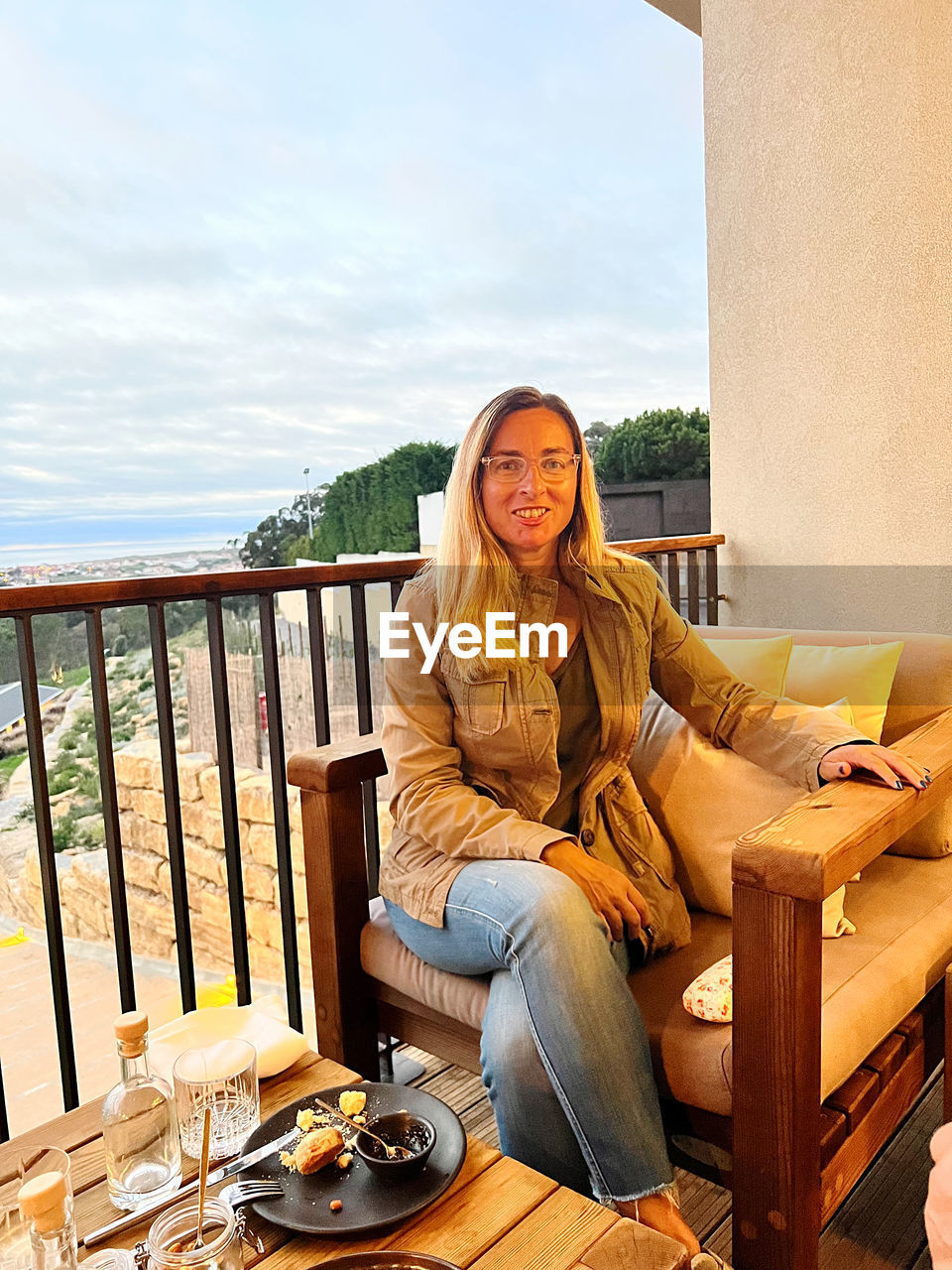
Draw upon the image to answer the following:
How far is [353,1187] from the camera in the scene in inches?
35.8

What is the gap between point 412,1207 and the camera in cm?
87

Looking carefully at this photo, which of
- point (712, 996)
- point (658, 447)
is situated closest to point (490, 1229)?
point (712, 996)

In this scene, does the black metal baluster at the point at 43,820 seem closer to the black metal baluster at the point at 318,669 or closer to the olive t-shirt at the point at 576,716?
the black metal baluster at the point at 318,669

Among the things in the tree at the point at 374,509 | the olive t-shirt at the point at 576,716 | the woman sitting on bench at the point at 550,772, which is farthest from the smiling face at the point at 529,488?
the tree at the point at 374,509

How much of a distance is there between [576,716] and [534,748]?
0.43 ft

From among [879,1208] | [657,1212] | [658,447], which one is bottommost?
[879,1208]

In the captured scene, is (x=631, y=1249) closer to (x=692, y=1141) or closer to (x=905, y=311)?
(x=692, y=1141)

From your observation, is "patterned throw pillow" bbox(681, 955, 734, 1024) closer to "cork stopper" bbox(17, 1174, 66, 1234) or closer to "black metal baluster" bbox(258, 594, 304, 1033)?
"cork stopper" bbox(17, 1174, 66, 1234)

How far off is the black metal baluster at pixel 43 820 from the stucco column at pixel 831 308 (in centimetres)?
249

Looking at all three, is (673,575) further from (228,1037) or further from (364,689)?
(228,1037)

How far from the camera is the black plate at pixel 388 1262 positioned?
2.61 ft

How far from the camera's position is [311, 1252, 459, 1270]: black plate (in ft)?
2.61

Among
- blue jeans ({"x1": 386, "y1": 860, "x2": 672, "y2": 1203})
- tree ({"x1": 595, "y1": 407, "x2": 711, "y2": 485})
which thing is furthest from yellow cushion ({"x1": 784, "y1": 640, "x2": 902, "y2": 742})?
tree ({"x1": 595, "y1": 407, "x2": 711, "y2": 485})

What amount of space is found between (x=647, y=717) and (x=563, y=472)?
1.69ft
